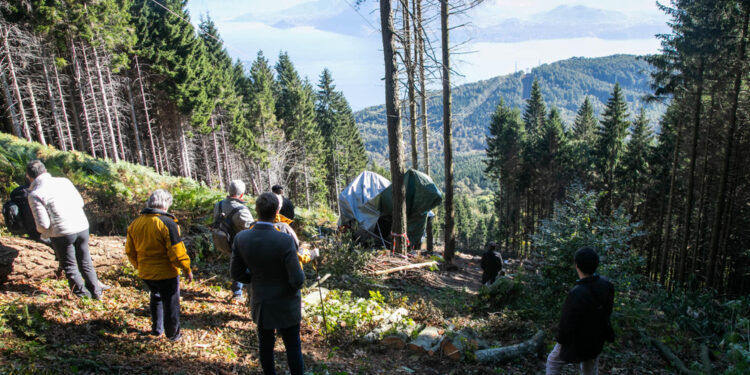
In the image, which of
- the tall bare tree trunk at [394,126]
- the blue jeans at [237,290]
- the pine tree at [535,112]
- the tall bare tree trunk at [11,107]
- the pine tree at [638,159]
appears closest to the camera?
the blue jeans at [237,290]

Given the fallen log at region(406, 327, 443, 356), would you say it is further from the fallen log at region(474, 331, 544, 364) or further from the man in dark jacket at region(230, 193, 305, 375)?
Result: the man in dark jacket at region(230, 193, 305, 375)

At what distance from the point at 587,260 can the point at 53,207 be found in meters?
6.43

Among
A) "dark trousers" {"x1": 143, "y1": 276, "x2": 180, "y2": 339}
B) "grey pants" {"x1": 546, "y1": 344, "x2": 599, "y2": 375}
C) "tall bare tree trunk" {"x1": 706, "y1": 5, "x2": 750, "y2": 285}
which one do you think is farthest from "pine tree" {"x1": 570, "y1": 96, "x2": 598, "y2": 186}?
"dark trousers" {"x1": 143, "y1": 276, "x2": 180, "y2": 339}

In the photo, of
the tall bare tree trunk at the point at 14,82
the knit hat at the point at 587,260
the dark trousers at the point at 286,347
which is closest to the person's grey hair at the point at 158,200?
the dark trousers at the point at 286,347

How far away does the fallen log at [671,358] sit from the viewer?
453 centimetres

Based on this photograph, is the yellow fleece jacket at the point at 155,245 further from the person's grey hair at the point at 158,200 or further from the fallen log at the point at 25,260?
the fallen log at the point at 25,260

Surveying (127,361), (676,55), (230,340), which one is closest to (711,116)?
(676,55)

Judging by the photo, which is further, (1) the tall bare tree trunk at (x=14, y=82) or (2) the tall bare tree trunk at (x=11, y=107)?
(2) the tall bare tree trunk at (x=11, y=107)

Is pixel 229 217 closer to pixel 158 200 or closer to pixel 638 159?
pixel 158 200

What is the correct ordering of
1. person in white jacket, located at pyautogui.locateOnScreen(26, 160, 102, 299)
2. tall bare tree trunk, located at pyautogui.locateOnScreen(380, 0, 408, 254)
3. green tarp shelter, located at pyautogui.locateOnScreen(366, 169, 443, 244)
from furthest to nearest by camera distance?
green tarp shelter, located at pyautogui.locateOnScreen(366, 169, 443, 244), tall bare tree trunk, located at pyautogui.locateOnScreen(380, 0, 408, 254), person in white jacket, located at pyautogui.locateOnScreen(26, 160, 102, 299)

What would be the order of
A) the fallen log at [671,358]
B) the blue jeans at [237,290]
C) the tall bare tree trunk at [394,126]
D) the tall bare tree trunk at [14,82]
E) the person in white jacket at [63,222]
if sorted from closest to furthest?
the fallen log at [671,358], the person in white jacket at [63,222], the blue jeans at [237,290], the tall bare tree trunk at [394,126], the tall bare tree trunk at [14,82]

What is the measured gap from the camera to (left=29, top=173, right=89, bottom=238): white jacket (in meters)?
4.60

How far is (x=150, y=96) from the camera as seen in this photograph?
29344mm

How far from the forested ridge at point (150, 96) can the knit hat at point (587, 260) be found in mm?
10464
